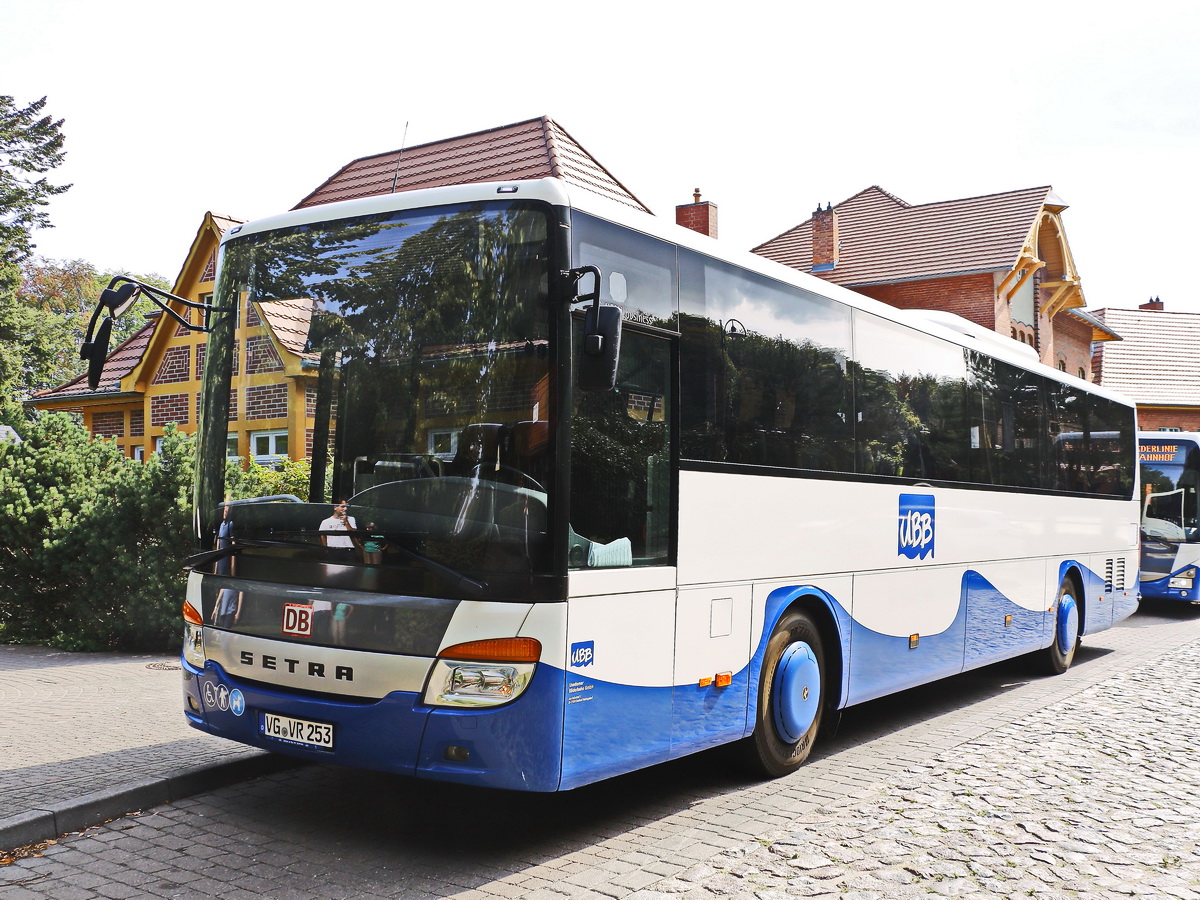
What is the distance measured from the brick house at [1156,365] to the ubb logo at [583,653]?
159ft

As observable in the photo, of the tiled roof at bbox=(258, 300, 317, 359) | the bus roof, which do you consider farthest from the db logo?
the bus roof

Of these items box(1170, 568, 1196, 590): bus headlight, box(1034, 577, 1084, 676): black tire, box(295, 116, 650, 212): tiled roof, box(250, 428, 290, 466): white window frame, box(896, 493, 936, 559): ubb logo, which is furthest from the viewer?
box(1170, 568, 1196, 590): bus headlight

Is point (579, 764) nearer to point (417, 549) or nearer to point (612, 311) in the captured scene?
point (417, 549)

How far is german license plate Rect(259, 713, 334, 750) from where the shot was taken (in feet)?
17.3

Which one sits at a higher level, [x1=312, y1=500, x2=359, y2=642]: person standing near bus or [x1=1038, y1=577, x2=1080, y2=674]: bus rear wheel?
[x1=312, y1=500, x2=359, y2=642]: person standing near bus

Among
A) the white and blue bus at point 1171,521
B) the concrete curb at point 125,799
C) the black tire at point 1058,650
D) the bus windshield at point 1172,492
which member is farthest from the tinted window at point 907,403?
the bus windshield at point 1172,492

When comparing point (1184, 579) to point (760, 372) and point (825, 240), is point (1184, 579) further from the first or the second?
point (825, 240)

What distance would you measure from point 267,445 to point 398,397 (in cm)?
195

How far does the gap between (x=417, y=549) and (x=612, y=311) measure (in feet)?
4.50

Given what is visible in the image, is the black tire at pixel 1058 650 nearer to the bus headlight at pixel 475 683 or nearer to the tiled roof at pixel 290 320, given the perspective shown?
the bus headlight at pixel 475 683

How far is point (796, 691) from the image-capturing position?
6996 millimetres

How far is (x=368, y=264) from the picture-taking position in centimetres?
557

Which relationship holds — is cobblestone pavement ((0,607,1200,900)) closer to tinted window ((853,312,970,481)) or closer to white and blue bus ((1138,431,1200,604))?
tinted window ((853,312,970,481))

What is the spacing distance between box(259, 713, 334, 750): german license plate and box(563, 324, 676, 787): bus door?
44.8 inches
